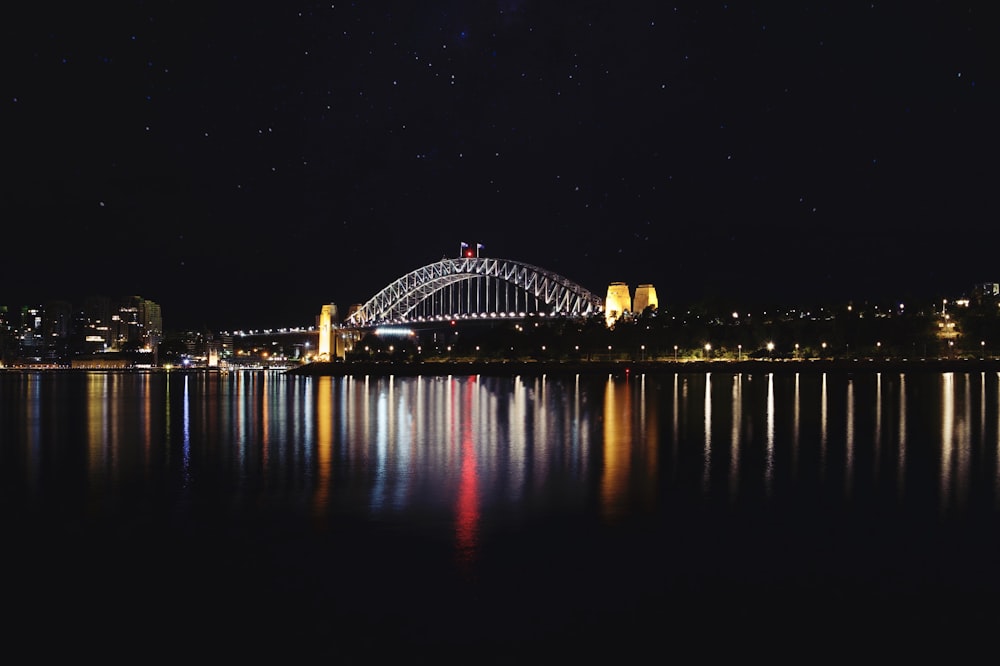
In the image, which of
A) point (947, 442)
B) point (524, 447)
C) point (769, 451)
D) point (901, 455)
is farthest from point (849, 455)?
point (524, 447)

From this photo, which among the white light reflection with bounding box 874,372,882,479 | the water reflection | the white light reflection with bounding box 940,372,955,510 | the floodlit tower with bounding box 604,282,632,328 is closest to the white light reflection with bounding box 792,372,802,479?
the water reflection

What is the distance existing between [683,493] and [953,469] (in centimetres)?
376

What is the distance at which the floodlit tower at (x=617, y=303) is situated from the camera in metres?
66.2

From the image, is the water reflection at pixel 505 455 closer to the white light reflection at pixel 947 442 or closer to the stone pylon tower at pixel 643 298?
the white light reflection at pixel 947 442

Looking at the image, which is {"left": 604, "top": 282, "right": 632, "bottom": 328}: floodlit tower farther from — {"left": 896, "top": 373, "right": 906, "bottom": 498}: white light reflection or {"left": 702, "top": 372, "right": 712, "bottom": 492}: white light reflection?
{"left": 896, "top": 373, "right": 906, "bottom": 498}: white light reflection

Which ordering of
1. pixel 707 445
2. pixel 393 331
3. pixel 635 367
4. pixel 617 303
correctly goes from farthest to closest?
1. pixel 393 331
2. pixel 617 303
3. pixel 635 367
4. pixel 707 445

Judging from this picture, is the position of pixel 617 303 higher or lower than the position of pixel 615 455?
higher

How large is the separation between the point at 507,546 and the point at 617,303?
2393 inches

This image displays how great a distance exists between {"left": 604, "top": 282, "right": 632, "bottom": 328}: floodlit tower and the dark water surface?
51.4m

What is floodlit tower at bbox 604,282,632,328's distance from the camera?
66188mm

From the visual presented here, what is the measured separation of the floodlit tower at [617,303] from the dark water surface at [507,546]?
5144cm

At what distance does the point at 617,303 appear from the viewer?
220 feet

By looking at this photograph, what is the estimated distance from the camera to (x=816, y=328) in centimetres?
5594

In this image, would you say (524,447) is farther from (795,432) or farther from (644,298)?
(644,298)
